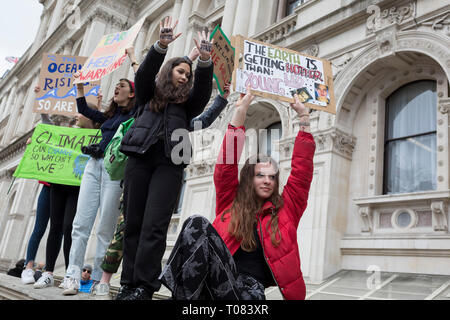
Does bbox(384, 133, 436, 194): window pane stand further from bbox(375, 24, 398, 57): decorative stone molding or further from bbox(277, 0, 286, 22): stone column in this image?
bbox(277, 0, 286, 22): stone column

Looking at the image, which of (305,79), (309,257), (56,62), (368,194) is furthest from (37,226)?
(368,194)

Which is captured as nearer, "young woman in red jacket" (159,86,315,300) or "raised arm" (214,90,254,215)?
"young woman in red jacket" (159,86,315,300)

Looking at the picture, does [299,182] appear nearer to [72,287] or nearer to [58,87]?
[72,287]

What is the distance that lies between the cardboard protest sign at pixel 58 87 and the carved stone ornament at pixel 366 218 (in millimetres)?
4994

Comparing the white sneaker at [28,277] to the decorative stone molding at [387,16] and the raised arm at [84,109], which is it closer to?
the raised arm at [84,109]

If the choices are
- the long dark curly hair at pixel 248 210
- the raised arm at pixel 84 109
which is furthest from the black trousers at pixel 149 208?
the raised arm at pixel 84 109

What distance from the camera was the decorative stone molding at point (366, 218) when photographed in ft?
22.7

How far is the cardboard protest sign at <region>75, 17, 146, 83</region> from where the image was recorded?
4891mm

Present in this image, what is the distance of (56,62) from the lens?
6.99 m

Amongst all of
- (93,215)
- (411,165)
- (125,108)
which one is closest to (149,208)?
(93,215)

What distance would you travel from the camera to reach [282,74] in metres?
4.41

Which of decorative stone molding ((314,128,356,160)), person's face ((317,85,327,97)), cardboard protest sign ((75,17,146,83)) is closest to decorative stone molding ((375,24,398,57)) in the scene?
decorative stone molding ((314,128,356,160))

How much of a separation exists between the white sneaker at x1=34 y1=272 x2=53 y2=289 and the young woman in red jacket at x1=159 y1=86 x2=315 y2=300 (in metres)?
2.17
